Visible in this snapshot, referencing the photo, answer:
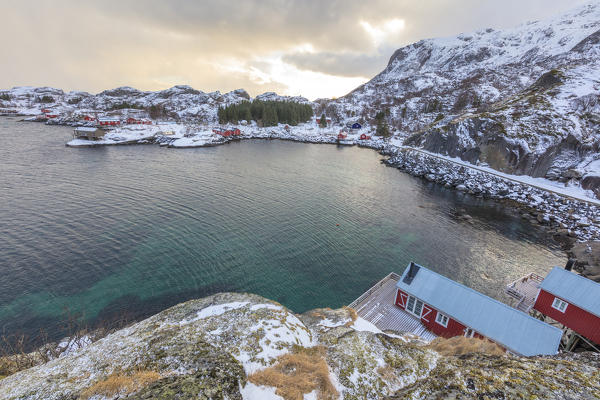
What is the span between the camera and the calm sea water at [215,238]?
1045 inches

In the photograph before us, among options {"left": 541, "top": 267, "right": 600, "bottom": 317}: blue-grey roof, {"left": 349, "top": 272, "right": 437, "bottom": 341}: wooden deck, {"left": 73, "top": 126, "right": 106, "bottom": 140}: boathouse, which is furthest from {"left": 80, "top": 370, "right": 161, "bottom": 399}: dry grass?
{"left": 73, "top": 126, "right": 106, "bottom": 140}: boathouse

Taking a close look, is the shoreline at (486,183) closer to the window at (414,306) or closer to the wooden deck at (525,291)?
the wooden deck at (525,291)

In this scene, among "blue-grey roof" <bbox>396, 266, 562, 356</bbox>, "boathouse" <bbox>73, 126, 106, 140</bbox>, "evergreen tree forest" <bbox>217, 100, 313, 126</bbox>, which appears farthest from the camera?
"evergreen tree forest" <bbox>217, 100, 313, 126</bbox>

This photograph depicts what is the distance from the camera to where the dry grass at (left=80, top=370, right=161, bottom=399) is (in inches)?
252

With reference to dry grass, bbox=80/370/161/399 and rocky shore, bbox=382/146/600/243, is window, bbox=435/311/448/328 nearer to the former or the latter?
dry grass, bbox=80/370/161/399

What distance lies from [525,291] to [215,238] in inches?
1561

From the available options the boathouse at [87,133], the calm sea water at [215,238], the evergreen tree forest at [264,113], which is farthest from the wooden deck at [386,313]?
the evergreen tree forest at [264,113]

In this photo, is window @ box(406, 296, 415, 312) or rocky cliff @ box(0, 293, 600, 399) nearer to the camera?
rocky cliff @ box(0, 293, 600, 399)

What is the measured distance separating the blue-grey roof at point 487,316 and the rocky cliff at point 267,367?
14.5 m

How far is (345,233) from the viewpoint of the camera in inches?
1588

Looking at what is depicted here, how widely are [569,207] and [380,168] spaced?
45682mm

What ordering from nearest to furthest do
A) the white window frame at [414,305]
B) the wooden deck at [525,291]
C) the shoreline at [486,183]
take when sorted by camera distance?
the white window frame at [414,305]
the wooden deck at [525,291]
the shoreline at [486,183]

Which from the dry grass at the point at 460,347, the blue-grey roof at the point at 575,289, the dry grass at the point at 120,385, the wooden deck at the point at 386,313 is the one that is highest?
the dry grass at the point at 120,385

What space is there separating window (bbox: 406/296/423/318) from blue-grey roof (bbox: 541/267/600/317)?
12448 millimetres
